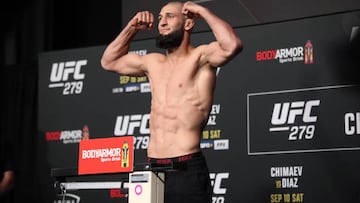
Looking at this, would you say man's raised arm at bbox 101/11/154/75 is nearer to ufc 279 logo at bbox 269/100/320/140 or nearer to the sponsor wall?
the sponsor wall

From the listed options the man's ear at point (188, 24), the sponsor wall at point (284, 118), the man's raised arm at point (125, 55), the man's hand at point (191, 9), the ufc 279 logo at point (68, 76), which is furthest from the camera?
the ufc 279 logo at point (68, 76)

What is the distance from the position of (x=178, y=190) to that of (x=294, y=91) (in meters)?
1.28

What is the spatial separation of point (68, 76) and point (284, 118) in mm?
1730

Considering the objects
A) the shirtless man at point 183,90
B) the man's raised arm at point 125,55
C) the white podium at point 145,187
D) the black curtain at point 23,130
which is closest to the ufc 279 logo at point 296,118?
the shirtless man at point 183,90

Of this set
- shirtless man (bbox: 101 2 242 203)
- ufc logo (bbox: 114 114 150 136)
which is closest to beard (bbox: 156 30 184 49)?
shirtless man (bbox: 101 2 242 203)

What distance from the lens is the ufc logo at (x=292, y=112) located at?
181 inches

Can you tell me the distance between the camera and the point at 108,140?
3.40 m

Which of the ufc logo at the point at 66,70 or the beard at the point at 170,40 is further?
the ufc logo at the point at 66,70

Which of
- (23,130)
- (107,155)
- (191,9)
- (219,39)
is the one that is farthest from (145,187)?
(23,130)

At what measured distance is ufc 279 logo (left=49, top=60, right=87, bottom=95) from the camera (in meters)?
5.52

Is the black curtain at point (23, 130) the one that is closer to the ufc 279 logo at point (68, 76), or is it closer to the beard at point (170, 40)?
the ufc 279 logo at point (68, 76)

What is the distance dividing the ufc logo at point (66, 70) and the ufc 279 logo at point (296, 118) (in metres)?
1.56

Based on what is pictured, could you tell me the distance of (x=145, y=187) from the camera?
10.9 ft

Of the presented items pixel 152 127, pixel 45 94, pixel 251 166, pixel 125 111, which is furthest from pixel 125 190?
pixel 45 94
